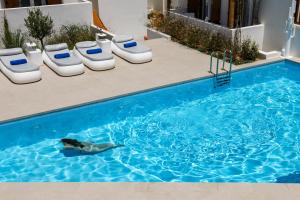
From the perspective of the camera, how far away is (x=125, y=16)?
62.2ft

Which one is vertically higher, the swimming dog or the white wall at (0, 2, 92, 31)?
the white wall at (0, 2, 92, 31)

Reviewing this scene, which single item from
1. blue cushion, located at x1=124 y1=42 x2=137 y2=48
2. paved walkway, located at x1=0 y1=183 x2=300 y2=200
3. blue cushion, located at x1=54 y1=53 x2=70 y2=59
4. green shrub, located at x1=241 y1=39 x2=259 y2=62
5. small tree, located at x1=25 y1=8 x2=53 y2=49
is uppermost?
small tree, located at x1=25 y1=8 x2=53 y2=49

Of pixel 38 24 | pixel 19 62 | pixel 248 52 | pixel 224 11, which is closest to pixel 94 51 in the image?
pixel 38 24

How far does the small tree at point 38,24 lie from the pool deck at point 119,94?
220cm

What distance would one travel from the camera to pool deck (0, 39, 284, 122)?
1202 centimetres

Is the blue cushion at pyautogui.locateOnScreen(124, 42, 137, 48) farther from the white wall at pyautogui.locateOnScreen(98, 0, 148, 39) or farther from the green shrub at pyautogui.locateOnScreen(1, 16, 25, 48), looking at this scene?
the green shrub at pyautogui.locateOnScreen(1, 16, 25, 48)

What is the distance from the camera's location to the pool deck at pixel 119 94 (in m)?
7.59

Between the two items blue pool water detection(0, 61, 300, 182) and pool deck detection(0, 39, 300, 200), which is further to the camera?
blue pool water detection(0, 61, 300, 182)

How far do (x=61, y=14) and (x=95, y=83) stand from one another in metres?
5.17

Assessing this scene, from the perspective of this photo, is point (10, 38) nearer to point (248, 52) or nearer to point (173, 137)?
point (173, 137)

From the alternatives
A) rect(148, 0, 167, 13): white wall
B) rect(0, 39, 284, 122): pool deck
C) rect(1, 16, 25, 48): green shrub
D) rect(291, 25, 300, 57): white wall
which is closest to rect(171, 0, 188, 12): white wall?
rect(148, 0, 167, 13): white wall

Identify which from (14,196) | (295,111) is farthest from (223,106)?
(14,196)

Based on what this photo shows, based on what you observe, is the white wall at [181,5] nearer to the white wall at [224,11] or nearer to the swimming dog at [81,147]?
the white wall at [224,11]

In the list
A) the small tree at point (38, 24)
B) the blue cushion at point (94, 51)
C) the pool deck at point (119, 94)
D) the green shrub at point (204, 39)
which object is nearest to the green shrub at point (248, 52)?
the green shrub at point (204, 39)
